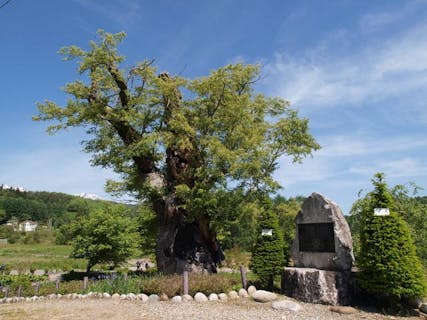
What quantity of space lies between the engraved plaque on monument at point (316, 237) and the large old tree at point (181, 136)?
10.4ft

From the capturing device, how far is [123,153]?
1576 cm

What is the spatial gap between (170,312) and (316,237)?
16.5 ft

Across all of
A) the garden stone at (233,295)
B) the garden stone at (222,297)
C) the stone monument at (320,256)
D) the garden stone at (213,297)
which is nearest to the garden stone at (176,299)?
the garden stone at (213,297)

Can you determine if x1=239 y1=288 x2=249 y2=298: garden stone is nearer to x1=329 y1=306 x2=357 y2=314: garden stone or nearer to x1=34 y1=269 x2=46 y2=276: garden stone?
x1=329 y1=306 x2=357 y2=314: garden stone

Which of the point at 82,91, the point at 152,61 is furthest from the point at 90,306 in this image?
Result: the point at 152,61

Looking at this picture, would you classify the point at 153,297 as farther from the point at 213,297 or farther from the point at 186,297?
the point at 213,297

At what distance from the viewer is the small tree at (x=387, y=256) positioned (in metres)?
8.52

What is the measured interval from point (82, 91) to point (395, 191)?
1434 centimetres

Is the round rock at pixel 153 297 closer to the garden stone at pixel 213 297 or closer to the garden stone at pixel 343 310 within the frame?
the garden stone at pixel 213 297

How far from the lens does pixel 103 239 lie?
20.4 m

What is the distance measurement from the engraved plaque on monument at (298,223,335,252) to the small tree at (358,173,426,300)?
1072 mm

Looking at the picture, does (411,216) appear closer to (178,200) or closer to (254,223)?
(254,223)

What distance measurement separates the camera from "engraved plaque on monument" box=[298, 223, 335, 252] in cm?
1042

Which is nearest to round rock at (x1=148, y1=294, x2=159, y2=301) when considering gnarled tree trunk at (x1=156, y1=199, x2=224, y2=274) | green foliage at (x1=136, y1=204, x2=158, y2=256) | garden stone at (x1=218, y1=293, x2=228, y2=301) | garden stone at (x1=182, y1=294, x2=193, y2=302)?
garden stone at (x1=182, y1=294, x2=193, y2=302)
